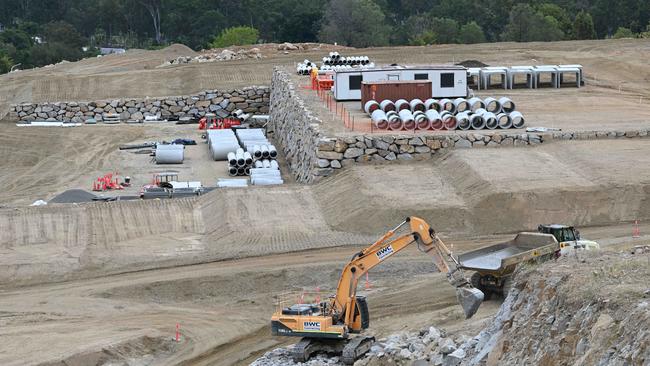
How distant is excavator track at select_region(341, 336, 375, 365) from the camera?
77.3 ft

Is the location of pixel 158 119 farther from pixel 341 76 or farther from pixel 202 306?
pixel 202 306

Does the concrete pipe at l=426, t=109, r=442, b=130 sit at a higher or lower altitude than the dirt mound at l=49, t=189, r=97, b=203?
higher

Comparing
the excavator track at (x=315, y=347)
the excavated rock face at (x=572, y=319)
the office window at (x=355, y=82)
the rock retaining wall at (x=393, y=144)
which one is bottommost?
the excavator track at (x=315, y=347)

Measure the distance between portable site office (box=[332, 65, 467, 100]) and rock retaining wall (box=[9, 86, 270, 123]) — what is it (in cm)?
1590

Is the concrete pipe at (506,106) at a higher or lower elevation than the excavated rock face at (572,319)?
lower

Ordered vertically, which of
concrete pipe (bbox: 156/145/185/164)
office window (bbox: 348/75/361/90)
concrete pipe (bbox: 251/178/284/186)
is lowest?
concrete pipe (bbox: 156/145/185/164)

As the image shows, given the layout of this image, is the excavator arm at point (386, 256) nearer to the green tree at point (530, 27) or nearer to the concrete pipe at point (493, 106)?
the concrete pipe at point (493, 106)

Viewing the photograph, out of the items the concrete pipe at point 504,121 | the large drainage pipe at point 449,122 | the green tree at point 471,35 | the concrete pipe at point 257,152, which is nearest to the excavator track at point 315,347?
the large drainage pipe at point 449,122

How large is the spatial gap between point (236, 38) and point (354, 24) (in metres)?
9.40

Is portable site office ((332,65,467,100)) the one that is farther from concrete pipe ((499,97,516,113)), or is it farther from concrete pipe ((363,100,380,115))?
concrete pipe ((499,97,516,113))

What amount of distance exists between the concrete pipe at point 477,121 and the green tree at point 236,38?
185 feet

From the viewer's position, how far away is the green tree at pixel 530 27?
9144 cm

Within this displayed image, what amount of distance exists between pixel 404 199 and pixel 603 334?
21.1 metres

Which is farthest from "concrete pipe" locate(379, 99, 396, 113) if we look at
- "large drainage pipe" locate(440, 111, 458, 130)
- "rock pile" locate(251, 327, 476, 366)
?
"rock pile" locate(251, 327, 476, 366)
